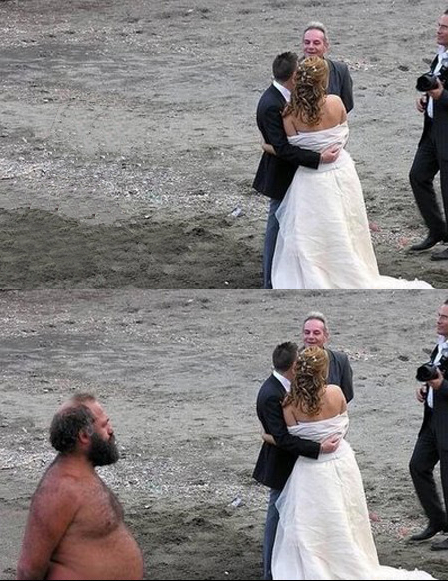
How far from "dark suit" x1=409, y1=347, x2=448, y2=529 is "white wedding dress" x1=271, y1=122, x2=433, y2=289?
147cm

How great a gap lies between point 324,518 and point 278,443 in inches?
19.7

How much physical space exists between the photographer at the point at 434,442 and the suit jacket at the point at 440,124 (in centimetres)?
187

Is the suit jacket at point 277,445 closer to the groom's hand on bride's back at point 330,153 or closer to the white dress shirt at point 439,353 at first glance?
the white dress shirt at point 439,353

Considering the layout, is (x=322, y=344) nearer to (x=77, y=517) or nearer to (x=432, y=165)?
(x=432, y=165)

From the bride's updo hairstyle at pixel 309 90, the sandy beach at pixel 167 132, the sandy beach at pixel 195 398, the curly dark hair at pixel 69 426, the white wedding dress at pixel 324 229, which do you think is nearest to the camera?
the curly dark hair at pixel 69 426

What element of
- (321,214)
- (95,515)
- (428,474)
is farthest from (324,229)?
(95,515)

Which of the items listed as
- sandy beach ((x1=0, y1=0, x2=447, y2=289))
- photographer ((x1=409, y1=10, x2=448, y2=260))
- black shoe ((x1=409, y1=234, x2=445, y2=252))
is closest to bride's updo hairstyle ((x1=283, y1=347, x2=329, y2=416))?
photographer ((x1=409, y1=10, x2=448, y2=260))

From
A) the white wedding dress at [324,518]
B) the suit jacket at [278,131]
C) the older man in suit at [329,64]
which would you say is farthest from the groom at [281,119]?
the white wedding dress at [324,518]

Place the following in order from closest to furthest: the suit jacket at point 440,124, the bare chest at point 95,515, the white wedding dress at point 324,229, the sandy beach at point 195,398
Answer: the bare chest at point 95,515
the sandy beach at point 195,398
the white wedding dress at point 324,229
the suit jacket at point 440,124

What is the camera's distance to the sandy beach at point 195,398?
11.7 meters

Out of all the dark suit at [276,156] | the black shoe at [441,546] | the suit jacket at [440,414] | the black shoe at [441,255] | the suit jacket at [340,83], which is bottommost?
the black shoe at [441,546]

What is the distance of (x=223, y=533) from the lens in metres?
11.7

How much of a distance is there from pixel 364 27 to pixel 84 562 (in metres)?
11.2

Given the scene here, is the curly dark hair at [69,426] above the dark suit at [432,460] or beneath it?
above
